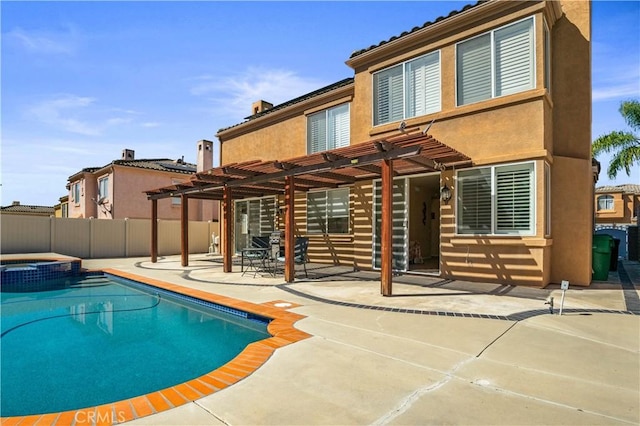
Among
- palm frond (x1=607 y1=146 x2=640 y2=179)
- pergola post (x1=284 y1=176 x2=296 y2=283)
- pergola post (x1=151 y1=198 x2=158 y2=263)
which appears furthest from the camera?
palm frond (x1=607 y1=146 x2=640 y2=179)

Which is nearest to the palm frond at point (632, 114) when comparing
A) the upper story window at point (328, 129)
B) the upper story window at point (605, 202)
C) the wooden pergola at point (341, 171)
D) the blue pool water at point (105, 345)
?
the wooden pergola at point (341, 171)

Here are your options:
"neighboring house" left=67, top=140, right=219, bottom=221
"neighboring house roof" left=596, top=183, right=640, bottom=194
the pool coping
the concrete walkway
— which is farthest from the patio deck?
"neighboring house roof" left=596, top=183, right=640, bottom=194

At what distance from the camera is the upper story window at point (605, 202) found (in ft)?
119

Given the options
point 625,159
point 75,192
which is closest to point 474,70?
point 625,159

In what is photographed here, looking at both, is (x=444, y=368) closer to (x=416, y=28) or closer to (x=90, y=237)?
(x=416, y=28)

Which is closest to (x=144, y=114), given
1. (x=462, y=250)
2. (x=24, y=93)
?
(x=24, y=93)

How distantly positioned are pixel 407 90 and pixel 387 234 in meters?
4.98

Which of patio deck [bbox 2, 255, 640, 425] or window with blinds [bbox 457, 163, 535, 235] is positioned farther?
window with blinds [bbox 457, 163, 535, 235]

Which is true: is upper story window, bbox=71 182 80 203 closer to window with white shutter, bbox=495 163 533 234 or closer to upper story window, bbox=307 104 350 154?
upper story window, bbox=307 104 350 154

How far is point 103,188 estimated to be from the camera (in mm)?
25500

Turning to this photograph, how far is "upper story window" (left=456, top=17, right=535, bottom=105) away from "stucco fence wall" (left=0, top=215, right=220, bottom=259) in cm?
1707

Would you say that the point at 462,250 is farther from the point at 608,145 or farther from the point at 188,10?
the point at 608,145

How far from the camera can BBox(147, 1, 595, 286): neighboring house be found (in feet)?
26.3

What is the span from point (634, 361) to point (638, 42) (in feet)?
32.0
